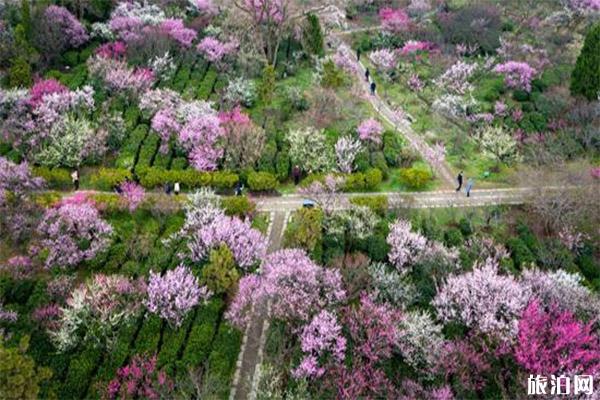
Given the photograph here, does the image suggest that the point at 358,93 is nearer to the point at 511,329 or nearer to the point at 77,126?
the point at 77,126

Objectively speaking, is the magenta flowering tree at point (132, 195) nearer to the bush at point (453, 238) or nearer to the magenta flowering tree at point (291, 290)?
the magenta flowering tree at point (291, 290)

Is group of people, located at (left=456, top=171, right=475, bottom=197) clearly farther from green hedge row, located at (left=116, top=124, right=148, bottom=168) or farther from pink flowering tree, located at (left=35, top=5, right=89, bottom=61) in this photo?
pink flowering tree, located at (left=35, top=5, right=89, bottom=61)

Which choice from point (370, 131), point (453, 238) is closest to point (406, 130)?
point (370, 131)

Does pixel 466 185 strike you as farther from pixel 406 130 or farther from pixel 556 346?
pixel 556 346

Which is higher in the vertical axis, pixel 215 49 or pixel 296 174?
pixel 215 49

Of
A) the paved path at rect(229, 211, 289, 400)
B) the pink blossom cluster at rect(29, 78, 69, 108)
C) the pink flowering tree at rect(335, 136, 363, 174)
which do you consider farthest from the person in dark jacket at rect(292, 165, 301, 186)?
the pink blossom cluster at rect(29, 78, 69, 108)

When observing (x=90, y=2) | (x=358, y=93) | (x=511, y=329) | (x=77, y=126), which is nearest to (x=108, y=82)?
(x=77, y=126)

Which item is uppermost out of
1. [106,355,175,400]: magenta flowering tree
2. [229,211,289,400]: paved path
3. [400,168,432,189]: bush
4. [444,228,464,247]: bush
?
[400,168,432,189]: bush
